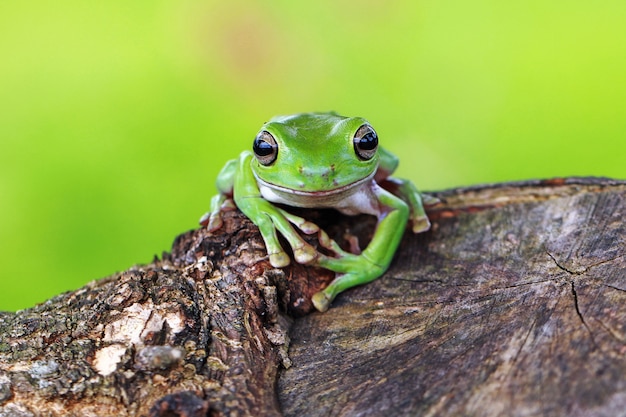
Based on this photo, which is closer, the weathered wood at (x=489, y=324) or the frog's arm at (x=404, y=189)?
the weathered wood at (x=489, y=324)

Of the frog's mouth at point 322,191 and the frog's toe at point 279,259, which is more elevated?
the frog's mouth at point 322,191

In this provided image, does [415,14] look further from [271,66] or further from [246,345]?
[246,345]

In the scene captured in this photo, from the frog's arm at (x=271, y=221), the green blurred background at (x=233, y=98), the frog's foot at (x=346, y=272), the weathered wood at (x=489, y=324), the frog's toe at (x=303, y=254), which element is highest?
the green blurred background at (x=233, y=98)

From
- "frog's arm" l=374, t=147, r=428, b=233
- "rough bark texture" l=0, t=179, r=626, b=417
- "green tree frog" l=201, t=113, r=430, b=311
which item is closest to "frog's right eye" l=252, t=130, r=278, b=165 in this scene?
"green tree frog" l=201, t=113, r=430, b=311

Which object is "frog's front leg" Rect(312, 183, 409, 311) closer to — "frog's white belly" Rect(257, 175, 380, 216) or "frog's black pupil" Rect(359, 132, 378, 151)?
"frog's white belly" Rect(257, 175, 380, 216)

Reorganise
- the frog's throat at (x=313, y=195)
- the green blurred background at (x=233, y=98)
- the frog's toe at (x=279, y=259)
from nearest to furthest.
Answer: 1. the frog's toe at (x=279, y=259)
2. the frog's throat at (x=313, y=195)
3. the green blurred background at (x=233, y=98)

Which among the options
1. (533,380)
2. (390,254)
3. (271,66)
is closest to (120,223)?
(271,66)

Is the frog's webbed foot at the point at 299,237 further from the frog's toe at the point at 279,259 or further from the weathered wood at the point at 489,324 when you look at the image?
the weathered wood at the point at 489,324

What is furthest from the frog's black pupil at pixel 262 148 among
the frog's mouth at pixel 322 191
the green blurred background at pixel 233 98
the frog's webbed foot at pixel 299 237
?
the green blurred background at pixel 233 98
